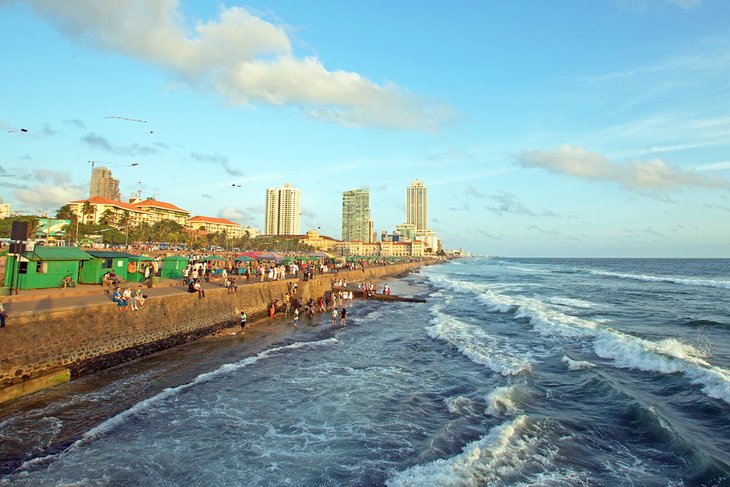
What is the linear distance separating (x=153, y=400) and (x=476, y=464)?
30.0 ft

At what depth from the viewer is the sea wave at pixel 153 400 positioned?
339 inches

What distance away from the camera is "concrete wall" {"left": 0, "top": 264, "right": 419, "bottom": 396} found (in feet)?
38.5

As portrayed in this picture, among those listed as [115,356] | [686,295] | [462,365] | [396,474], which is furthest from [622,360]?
[686,295]

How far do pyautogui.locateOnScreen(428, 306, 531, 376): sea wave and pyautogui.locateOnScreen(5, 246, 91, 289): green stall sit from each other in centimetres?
1874

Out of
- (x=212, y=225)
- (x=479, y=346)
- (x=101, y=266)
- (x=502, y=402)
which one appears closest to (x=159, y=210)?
(x=212, y=225)

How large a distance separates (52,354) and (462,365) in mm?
14613

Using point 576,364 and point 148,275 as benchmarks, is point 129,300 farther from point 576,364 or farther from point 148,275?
point 576,364

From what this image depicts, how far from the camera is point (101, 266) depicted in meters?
20.9

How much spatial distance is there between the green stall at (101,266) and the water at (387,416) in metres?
7.57

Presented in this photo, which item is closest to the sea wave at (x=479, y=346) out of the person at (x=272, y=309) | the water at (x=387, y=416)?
the water at (x=387, y=416)

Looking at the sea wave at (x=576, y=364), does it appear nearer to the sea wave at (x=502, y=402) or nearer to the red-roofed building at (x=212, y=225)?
the sea wave at (x=502, y=402)

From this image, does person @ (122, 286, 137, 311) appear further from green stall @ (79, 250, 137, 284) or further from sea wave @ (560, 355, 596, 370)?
sea wave @ (560, 355, 596, 370)

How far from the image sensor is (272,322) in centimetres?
2448

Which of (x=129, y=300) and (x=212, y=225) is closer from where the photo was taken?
(x=129, y=300)
